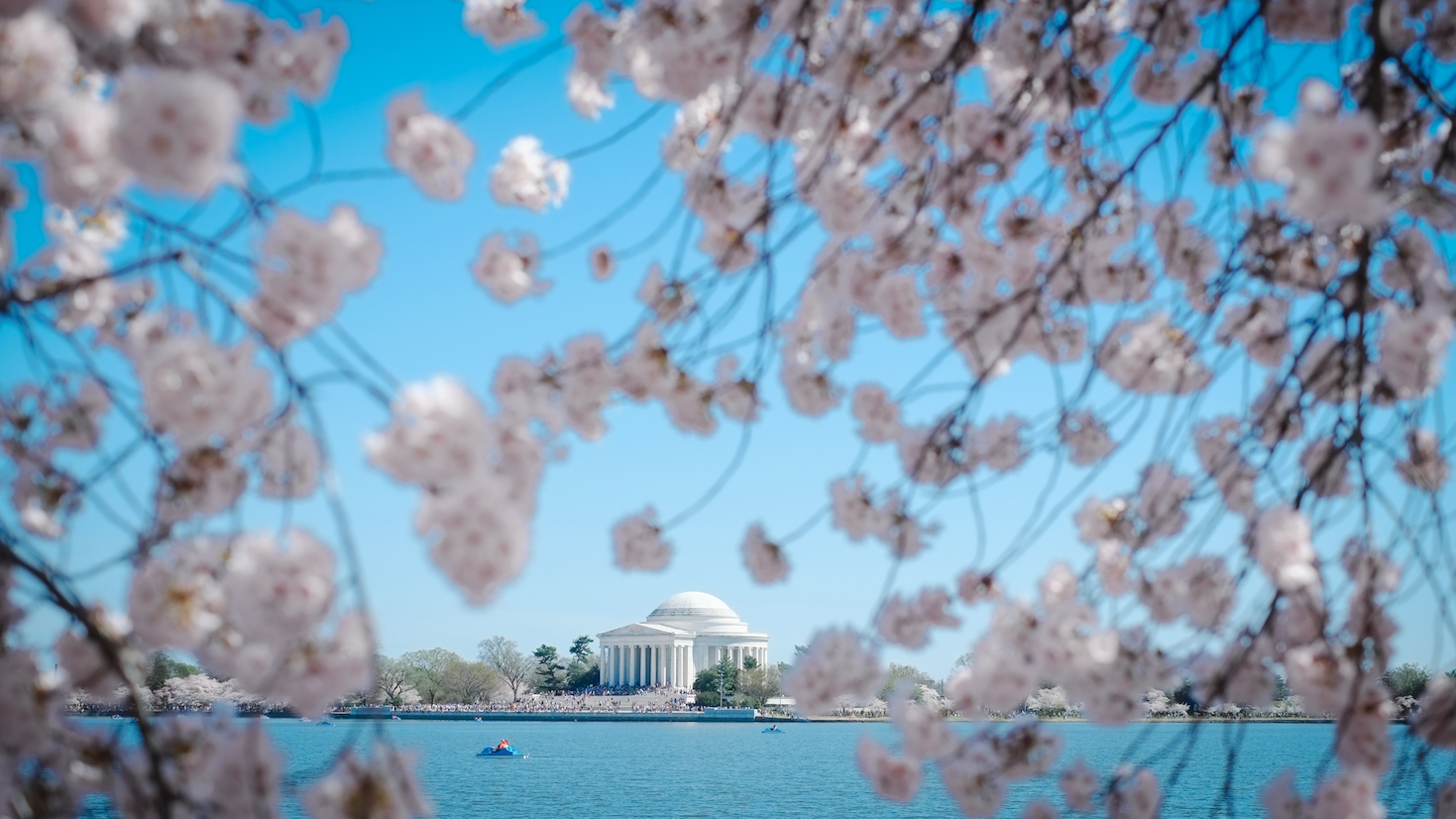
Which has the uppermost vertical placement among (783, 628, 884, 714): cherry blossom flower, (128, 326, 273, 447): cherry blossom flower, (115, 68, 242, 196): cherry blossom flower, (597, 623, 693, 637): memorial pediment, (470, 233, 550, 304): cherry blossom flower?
(597, 623, 693, 637): memorial pediment

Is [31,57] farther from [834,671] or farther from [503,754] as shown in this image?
[503,754]

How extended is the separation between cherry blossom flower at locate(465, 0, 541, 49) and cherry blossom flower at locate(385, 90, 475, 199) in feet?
3.09

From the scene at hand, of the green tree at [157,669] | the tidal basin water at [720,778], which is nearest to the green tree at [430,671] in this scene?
the tidal basin water at [720,778]

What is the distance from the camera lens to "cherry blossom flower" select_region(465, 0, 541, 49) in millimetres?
2939

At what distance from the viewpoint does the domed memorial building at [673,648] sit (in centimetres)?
6794

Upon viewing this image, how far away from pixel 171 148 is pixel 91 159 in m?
0.19

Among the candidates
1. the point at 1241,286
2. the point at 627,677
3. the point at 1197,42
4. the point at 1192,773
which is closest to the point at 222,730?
the point at 1241,286

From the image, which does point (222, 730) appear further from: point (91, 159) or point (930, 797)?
point (930, 797)

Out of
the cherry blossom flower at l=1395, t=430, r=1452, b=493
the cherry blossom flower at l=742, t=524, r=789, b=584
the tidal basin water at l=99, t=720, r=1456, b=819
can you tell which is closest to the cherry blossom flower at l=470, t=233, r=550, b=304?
the cherry blossom flower at l=742, t=524, r=789, b=584

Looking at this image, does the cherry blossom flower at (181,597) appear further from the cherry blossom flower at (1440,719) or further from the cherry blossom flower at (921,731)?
the cherry blossom flower at (1440,719)

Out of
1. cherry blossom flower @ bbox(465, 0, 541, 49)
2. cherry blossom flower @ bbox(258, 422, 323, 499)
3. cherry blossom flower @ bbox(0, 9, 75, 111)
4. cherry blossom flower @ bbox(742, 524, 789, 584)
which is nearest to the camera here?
cherry blossom flower @ bbox(0, 9, 75, 111)

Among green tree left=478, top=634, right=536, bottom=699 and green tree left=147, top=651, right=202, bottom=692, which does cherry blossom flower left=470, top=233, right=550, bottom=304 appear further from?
green tree left=478, top=634, right=536, bottom=699

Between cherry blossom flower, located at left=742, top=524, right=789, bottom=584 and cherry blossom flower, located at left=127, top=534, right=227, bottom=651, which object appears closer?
cherry blossom flower, located at left=127, top=534, right=227, bottom=651

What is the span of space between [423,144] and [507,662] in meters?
74.5
